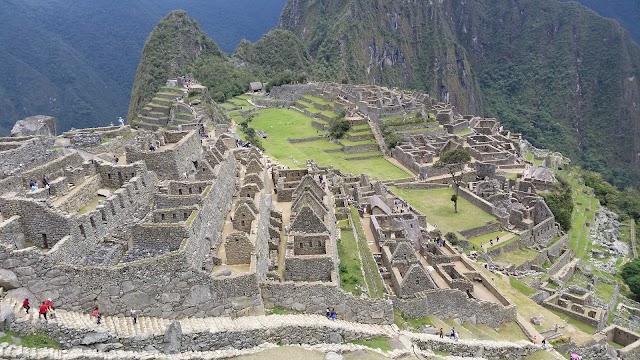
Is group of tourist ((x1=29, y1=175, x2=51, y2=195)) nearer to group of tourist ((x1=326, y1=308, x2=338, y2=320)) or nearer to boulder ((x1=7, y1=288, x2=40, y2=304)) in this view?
boulder ((x1=7, y1=288, x2=40, y2=304))

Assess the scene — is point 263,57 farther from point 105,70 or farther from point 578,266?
point 578,266

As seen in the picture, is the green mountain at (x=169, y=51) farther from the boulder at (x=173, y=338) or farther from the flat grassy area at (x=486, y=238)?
the boulder at (x=173, y=338)

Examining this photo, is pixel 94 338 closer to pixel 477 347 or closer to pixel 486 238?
pixel 477 347

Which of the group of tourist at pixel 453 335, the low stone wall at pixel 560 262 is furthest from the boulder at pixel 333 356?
the low stone wall at pixel 560 262

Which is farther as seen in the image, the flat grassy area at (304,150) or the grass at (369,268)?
the flat grassy area at (304,150)

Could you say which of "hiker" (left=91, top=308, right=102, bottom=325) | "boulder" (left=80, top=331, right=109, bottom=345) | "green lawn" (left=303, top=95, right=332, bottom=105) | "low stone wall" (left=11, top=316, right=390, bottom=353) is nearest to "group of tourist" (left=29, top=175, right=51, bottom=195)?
"hiker" (left=91, top=308, right=102, bottom=325)

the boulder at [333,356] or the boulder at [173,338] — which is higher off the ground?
the boulder at [173,338]
